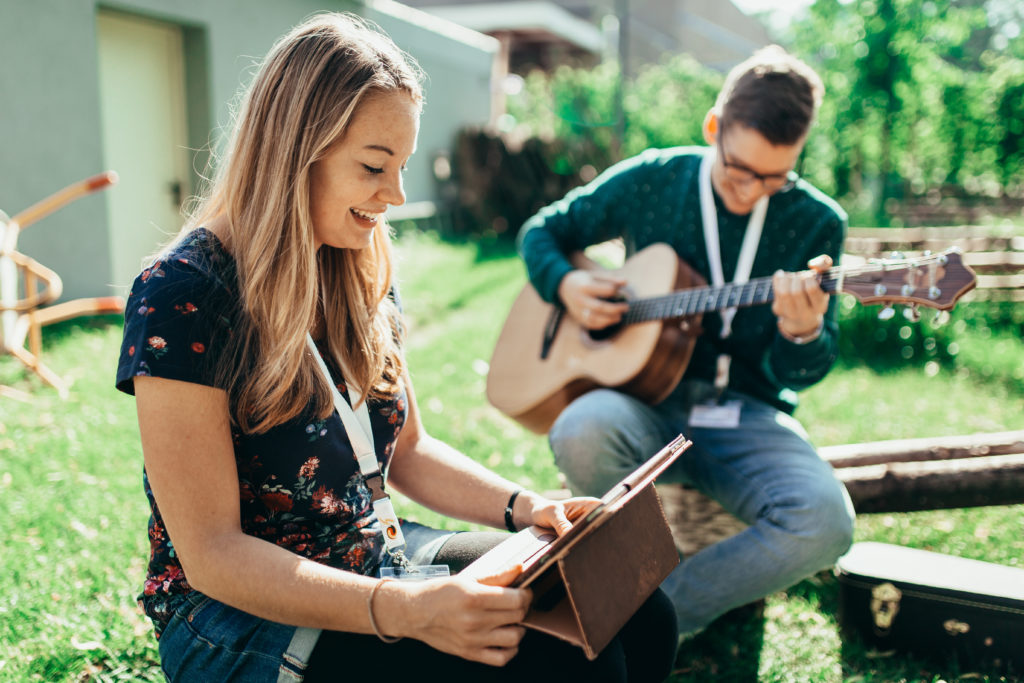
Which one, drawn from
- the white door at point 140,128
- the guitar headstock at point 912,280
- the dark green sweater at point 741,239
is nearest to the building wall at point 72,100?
the white door at point 140,128

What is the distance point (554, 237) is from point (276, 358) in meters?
2.02

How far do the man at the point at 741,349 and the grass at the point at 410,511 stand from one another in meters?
0.32

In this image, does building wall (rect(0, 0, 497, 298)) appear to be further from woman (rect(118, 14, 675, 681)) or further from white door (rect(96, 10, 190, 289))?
woman (rect(118, 14, 675, 681))

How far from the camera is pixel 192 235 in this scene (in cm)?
158

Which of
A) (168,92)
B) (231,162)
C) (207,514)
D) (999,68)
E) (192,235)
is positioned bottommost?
(207,514)

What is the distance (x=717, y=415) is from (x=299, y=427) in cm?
152

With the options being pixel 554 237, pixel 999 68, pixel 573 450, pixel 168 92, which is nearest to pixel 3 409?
pixel 554 237

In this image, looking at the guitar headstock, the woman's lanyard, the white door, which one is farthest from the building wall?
the guitar headstock

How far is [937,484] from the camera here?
111 inches

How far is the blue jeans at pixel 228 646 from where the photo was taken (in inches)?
57.1

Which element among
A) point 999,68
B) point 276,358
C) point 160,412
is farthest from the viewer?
point 999,68

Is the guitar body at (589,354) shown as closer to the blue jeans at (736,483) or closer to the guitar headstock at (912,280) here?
the blue jeans at (736,483)

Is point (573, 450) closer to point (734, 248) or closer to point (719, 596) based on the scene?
point (719, 596)

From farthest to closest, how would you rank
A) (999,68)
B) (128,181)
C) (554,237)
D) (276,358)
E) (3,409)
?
(999,68)
(128,181)
(3,409)
(554,237)
(276,358)
